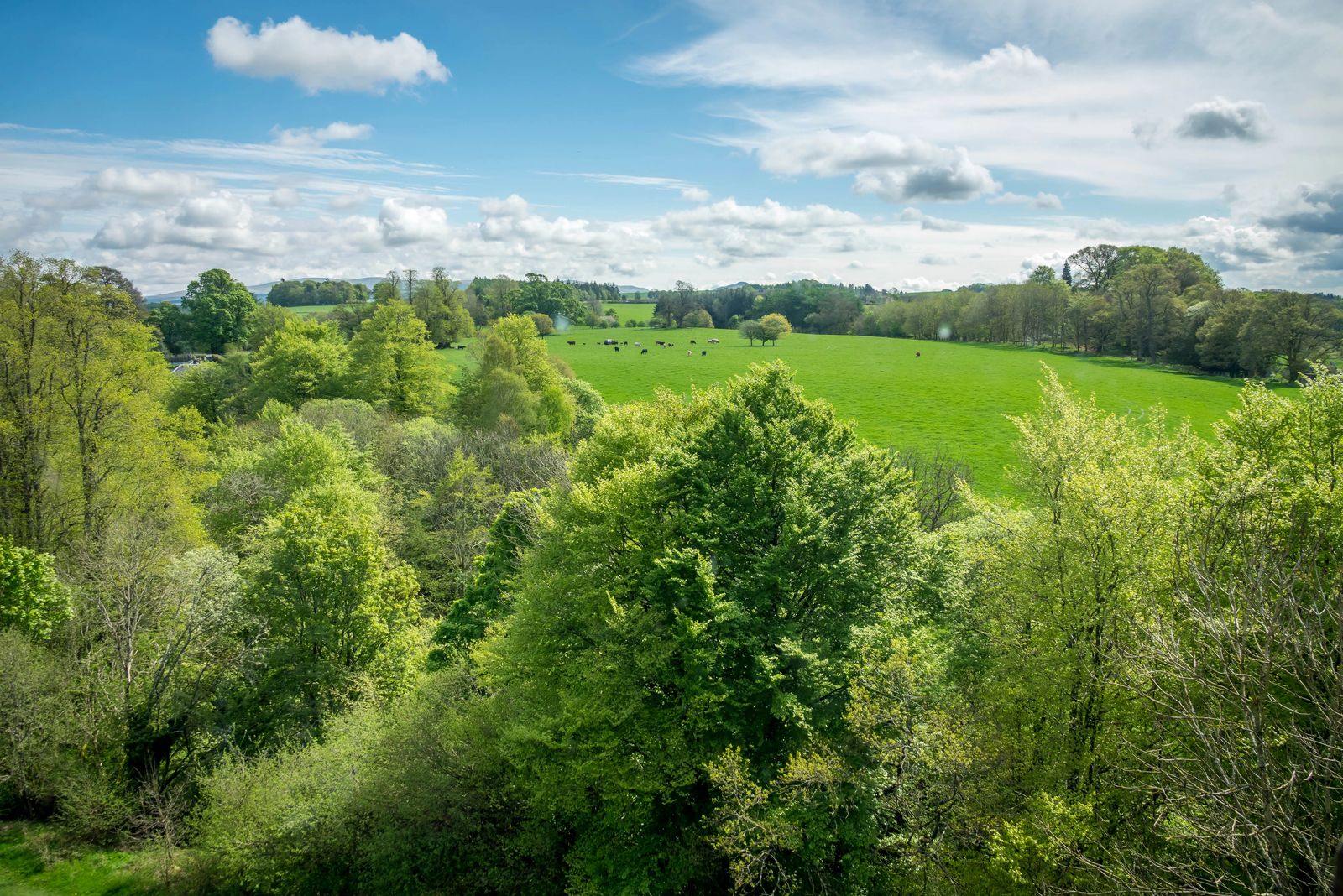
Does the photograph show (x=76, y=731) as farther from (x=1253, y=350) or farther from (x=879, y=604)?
(x=1253, y=350)

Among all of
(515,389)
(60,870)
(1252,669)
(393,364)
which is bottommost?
(60,870)

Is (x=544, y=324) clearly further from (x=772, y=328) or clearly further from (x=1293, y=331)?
(x=1293, y=331)

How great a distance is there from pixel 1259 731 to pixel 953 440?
4616 cm

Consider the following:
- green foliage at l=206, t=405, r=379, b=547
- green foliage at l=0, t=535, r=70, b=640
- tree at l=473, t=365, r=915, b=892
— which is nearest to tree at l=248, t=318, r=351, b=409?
green foliage at l=206, t=405, r=379, b=547

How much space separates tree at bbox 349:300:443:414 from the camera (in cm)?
5203

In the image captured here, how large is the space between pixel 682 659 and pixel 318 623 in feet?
44.0

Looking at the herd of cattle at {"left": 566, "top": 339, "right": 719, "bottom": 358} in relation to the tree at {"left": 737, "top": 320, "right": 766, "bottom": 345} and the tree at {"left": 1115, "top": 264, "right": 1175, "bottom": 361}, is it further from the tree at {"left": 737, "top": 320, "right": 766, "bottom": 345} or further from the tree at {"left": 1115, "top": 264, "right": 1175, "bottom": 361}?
the tree at {"left": 1115, "top": 264, "right": 1175, "bottom": 361}

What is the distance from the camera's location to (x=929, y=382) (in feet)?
235

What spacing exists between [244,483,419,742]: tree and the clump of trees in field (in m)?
0.12

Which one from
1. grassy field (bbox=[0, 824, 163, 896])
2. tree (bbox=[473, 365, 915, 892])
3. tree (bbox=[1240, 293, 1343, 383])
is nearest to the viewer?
tree (bbox=[473, 365, 915, 892])

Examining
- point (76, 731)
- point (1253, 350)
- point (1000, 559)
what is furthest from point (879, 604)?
point (1253, 350)

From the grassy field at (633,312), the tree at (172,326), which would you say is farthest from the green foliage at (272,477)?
the grassy field at (633,312)

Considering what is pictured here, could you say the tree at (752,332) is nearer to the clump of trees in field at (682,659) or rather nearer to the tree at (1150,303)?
the tree at (1150,303)

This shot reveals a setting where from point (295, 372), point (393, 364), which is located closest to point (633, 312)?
point (393, 364)
